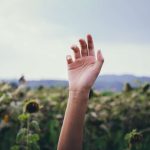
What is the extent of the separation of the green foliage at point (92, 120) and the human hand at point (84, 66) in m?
2.55

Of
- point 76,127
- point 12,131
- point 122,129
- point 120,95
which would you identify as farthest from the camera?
point 120,95

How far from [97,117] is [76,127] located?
10.8 ft

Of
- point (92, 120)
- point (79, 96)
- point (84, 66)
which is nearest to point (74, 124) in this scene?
point (79, 96)

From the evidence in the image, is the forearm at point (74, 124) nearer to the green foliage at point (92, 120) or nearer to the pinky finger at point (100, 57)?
the pinky finger at point (100, 57)

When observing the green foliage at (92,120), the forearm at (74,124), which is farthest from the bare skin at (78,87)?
the green foliage at (92,120)

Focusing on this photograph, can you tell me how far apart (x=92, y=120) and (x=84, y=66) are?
3039 mm

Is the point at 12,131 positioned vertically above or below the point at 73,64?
below

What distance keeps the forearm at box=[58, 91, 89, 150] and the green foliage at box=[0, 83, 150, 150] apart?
270cm

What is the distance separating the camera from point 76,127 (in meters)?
2.66

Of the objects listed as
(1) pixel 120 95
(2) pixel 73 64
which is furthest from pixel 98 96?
(2) pixel 73 64

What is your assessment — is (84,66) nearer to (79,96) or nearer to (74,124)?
(79,96)

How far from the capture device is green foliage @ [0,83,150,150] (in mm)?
5691

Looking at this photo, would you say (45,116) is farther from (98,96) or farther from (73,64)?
(73,64)

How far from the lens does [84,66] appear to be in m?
2.86
